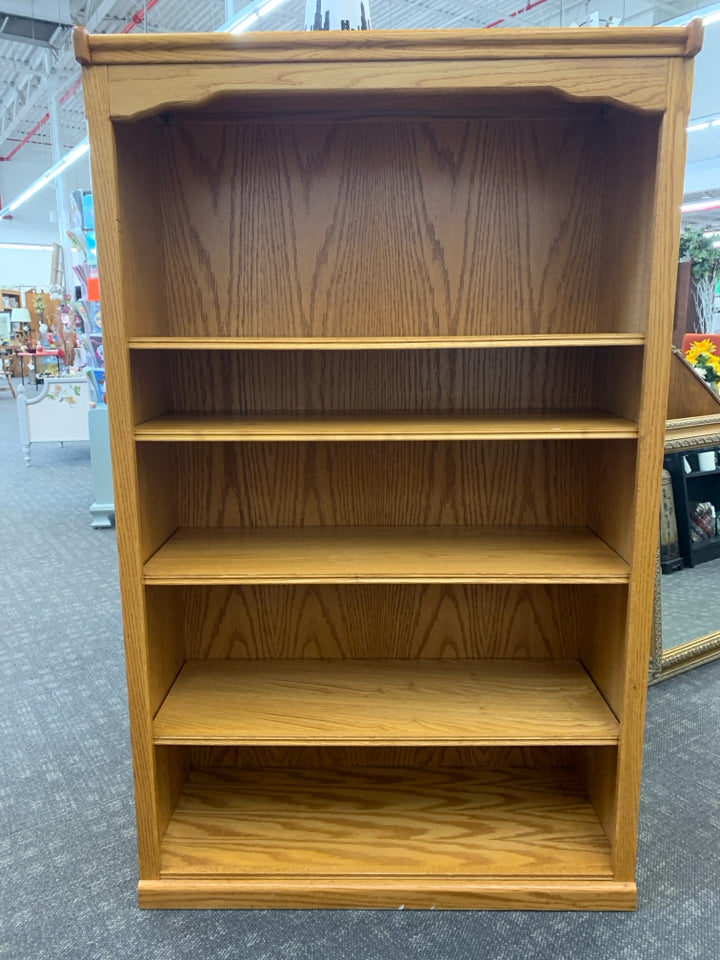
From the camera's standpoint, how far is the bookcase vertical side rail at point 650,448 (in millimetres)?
1266

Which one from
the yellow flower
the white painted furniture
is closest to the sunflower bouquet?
the yellow flower

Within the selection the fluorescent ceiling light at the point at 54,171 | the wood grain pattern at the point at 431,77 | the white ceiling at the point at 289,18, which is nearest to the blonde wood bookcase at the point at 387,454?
the wood grain pattern at the point at 431,77

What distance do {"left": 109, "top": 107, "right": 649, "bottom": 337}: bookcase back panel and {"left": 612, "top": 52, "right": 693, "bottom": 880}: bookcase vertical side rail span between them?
25 cm

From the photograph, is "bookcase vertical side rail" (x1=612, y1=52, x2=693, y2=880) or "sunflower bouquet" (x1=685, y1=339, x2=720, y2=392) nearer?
"bookcase vertical side rail" (x1=612, y1=52, x2=693, y2=880)

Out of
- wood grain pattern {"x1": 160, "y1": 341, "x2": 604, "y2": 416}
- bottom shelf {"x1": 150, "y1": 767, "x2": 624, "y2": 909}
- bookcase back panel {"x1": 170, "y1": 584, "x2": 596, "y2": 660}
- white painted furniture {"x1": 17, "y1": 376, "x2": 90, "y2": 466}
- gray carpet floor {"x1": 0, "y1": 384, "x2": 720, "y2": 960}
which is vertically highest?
wood grain pattern {"x1": 160, "y1": 341, "x2": 604, "y2": 416}

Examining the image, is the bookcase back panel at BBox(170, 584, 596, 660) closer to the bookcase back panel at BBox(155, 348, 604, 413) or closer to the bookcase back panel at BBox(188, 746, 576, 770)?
the bookcase back panel at BBox(188, 746, 576, 770)

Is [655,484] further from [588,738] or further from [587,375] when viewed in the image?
[588,738]

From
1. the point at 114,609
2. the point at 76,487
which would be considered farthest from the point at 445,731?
the point at 76,487

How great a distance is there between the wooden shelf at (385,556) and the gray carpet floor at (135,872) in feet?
2.50

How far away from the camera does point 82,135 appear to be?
42.2 feet

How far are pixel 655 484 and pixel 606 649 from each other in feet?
1.57

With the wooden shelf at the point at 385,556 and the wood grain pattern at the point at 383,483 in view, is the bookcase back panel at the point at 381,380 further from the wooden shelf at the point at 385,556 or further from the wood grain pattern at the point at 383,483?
the wooden shelf at the point at 385,556

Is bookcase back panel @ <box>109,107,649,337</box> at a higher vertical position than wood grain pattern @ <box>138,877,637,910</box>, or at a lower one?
higher

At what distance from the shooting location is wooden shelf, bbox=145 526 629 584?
57.4 inches
